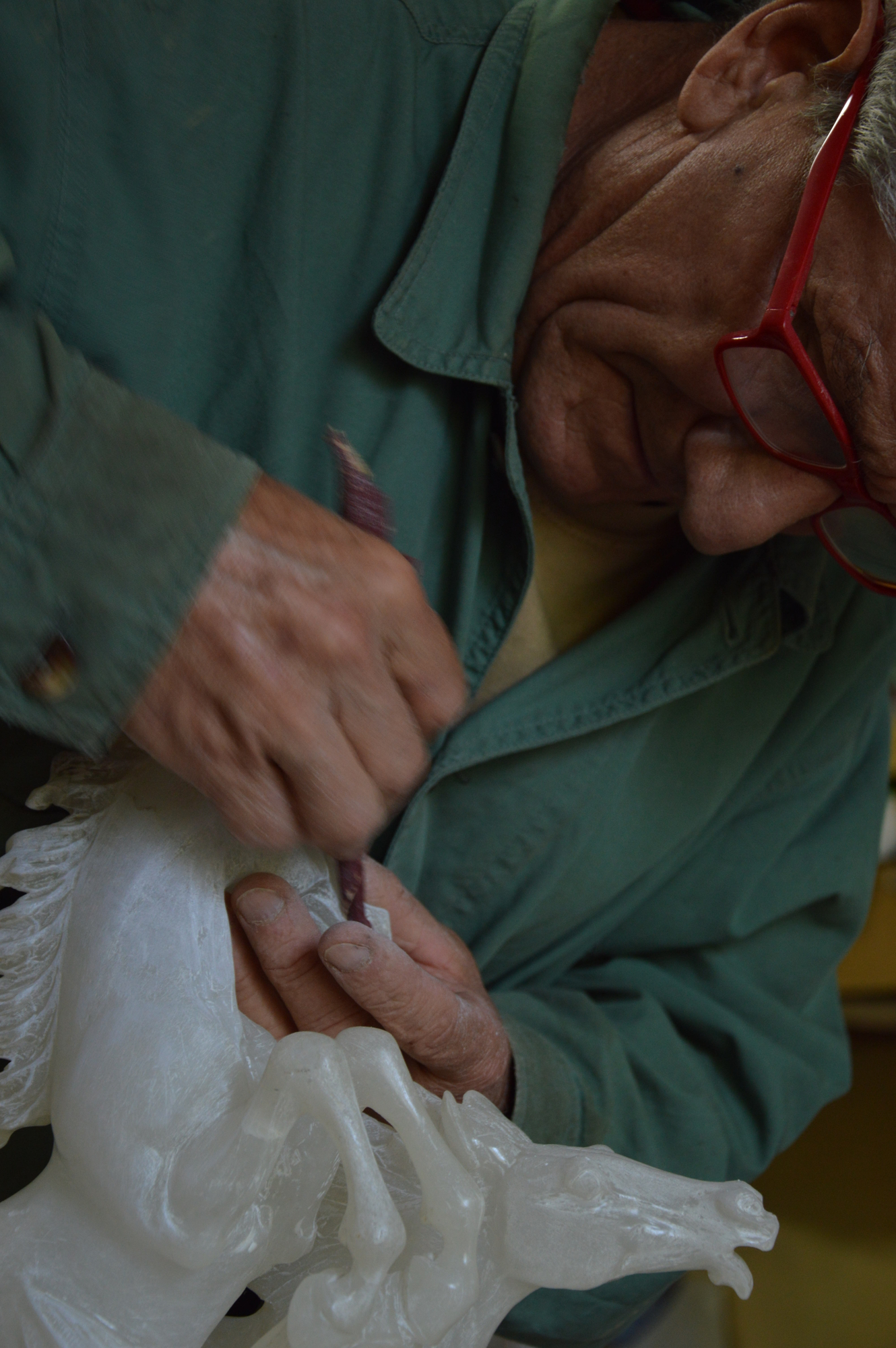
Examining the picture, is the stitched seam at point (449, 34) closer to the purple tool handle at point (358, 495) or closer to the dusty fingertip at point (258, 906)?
the purple tool handle at point (358, 495)

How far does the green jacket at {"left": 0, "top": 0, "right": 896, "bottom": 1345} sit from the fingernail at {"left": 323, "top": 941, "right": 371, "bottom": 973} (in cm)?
23

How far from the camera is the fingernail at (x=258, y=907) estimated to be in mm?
713

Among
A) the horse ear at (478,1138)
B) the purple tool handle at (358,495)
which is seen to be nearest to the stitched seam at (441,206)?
the purple tool handle at (358,495)

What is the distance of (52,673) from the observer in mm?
556

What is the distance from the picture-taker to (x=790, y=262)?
0.75m

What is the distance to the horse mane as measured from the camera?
0.66 meters

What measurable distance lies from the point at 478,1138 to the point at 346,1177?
9cm

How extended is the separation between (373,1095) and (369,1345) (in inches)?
4.9

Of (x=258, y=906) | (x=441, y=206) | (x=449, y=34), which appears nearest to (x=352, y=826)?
(x=258, y=906)

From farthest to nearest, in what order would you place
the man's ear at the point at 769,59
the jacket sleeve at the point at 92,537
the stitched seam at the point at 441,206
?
the stitched seam at the point at 441,206 → the man's ear at the point at 769,59 → the jacket sleeve at the point at 92,537

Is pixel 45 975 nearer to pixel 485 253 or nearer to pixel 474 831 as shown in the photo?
pixel 474 831

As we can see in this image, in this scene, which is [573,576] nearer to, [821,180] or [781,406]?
[781,406]

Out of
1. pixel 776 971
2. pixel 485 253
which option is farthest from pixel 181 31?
pixel 776 971

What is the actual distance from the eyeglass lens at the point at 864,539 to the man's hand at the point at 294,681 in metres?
0.45
